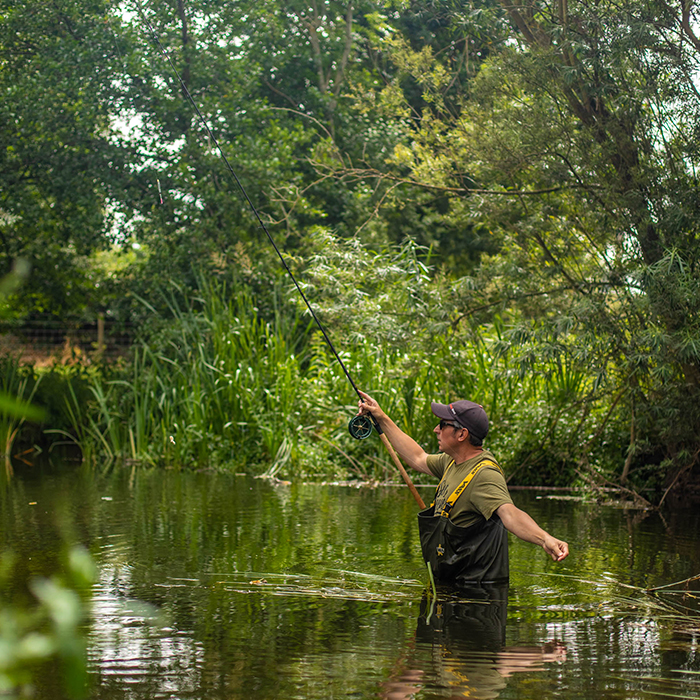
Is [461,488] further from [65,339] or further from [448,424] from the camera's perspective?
[65,339]

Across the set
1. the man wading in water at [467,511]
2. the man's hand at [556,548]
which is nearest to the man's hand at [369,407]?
the man wading in water at [467,511]

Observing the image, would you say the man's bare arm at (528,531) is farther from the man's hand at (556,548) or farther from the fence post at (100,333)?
the fence post at (100,333)

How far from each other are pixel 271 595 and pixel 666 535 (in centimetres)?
348

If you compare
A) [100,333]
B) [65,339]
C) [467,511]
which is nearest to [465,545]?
[467,511]

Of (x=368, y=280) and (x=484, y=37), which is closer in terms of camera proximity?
(x=484, y=37)

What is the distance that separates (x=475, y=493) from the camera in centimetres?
461

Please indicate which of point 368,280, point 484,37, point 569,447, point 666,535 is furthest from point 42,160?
point 666,535

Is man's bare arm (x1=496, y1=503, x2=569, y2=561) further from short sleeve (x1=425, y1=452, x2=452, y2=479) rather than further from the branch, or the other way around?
the branch

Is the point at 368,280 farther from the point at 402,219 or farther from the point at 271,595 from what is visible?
the point at 402,219

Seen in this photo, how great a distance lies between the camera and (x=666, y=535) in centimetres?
680

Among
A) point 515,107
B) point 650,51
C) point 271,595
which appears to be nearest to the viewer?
point 271,595

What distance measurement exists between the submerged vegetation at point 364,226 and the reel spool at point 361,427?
113 inches

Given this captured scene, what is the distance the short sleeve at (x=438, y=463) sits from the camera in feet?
17.0

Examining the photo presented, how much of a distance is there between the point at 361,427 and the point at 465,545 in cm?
95
